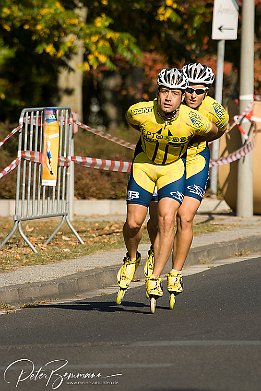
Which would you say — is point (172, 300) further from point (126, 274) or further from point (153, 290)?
point (126, 274)

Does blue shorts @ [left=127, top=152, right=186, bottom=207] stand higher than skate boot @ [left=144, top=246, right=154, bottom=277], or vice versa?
blue shorts @ [left=127, top=152, right=186, bottom=207]

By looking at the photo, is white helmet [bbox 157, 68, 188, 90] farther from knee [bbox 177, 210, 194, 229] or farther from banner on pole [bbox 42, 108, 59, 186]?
banner on pole [bbox 42, 108, 59, 186]

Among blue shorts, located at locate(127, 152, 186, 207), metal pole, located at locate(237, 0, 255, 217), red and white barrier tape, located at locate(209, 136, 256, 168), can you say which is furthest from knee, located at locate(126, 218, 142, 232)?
metal pole, located at locate(237, 0, 255, 217)

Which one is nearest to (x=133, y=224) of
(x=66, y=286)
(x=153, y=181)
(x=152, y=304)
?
(x=153, y=181)

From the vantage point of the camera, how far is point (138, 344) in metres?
9.45

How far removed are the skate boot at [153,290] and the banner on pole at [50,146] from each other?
465 cm

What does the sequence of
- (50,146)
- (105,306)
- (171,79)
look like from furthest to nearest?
(50,146), (105,306), (171,79)

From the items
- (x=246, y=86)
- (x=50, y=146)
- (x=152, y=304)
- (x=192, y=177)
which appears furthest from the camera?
(x=246, y=86)

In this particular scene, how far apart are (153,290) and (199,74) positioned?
1.87 meters

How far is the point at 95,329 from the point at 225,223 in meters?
9.37

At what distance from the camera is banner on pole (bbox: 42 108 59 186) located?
51.3 feet

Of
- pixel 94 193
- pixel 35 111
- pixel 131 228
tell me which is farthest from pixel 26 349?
pixel 94 193

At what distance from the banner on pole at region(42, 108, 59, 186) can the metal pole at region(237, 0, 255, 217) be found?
16.7 feet

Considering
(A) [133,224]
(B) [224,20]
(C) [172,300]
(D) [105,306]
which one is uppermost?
(B) [224,20]
